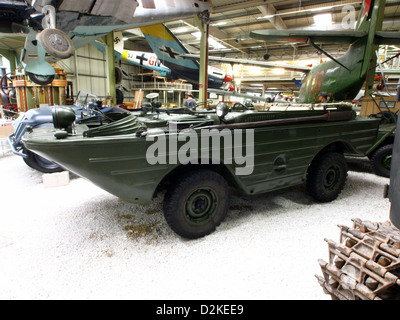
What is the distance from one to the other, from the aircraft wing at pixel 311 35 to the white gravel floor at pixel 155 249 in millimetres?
2887

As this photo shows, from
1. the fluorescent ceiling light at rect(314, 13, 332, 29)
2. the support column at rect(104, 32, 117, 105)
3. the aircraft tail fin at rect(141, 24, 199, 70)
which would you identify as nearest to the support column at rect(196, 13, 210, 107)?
the aircraft tail fin at rect(141, 24, 199, 70)

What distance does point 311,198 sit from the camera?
3.93m

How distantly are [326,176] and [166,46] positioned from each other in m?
8.16

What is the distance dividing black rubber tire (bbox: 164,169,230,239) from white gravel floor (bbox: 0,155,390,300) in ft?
0.48

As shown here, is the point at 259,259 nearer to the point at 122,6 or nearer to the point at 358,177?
the point at 358,177

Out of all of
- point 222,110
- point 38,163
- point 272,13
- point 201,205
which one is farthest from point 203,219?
point 272,13

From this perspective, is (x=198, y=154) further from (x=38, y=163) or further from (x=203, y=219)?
(x=38, y=163)

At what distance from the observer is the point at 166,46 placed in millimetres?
9844

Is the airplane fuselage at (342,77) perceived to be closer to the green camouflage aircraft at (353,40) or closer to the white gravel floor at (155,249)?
the green camouflage aircraft at (353,40)

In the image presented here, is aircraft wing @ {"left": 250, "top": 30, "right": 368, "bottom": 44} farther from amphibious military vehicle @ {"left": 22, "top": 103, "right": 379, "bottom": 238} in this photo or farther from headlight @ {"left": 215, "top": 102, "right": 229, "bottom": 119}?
headlight @ {"left": 215, "top": 102, "right": 229, "bottom": 119}

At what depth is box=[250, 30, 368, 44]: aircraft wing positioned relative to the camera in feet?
15.4

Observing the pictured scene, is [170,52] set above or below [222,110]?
above

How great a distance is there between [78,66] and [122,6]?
12659 mm

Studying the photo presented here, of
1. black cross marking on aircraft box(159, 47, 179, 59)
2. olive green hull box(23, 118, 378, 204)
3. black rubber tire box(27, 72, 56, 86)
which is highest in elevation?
black cross marking on aircraft box(159, 47, 179, 59)
